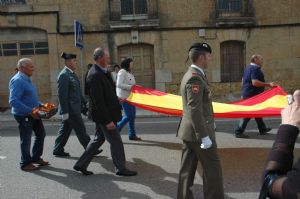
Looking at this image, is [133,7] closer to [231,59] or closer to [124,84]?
[231,59]

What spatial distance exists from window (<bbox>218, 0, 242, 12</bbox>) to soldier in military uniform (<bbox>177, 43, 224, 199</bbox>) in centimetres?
1161

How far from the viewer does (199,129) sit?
400 cm

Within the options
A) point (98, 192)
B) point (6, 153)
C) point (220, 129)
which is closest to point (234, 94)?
point (220, 129)

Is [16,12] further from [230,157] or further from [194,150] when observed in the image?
[194,150]

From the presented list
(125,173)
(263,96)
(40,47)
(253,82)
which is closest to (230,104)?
(263,96)

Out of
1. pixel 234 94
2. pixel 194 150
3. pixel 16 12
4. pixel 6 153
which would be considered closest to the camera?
pixel 194 150

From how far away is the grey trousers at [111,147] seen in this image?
556 cm

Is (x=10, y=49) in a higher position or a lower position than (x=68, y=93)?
higher

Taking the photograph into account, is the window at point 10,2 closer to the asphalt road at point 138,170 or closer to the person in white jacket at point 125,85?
the asphalt road at point 138,170

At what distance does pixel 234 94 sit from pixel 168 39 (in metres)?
3.52

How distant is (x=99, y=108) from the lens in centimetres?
538

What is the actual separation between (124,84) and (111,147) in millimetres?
2371

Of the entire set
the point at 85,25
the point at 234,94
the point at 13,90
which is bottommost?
the point at 234,94

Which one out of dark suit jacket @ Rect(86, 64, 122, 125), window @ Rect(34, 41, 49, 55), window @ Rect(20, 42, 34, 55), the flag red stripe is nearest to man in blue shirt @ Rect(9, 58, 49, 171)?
dark suit jacket @ Rect(86, 64, 122, 125)
